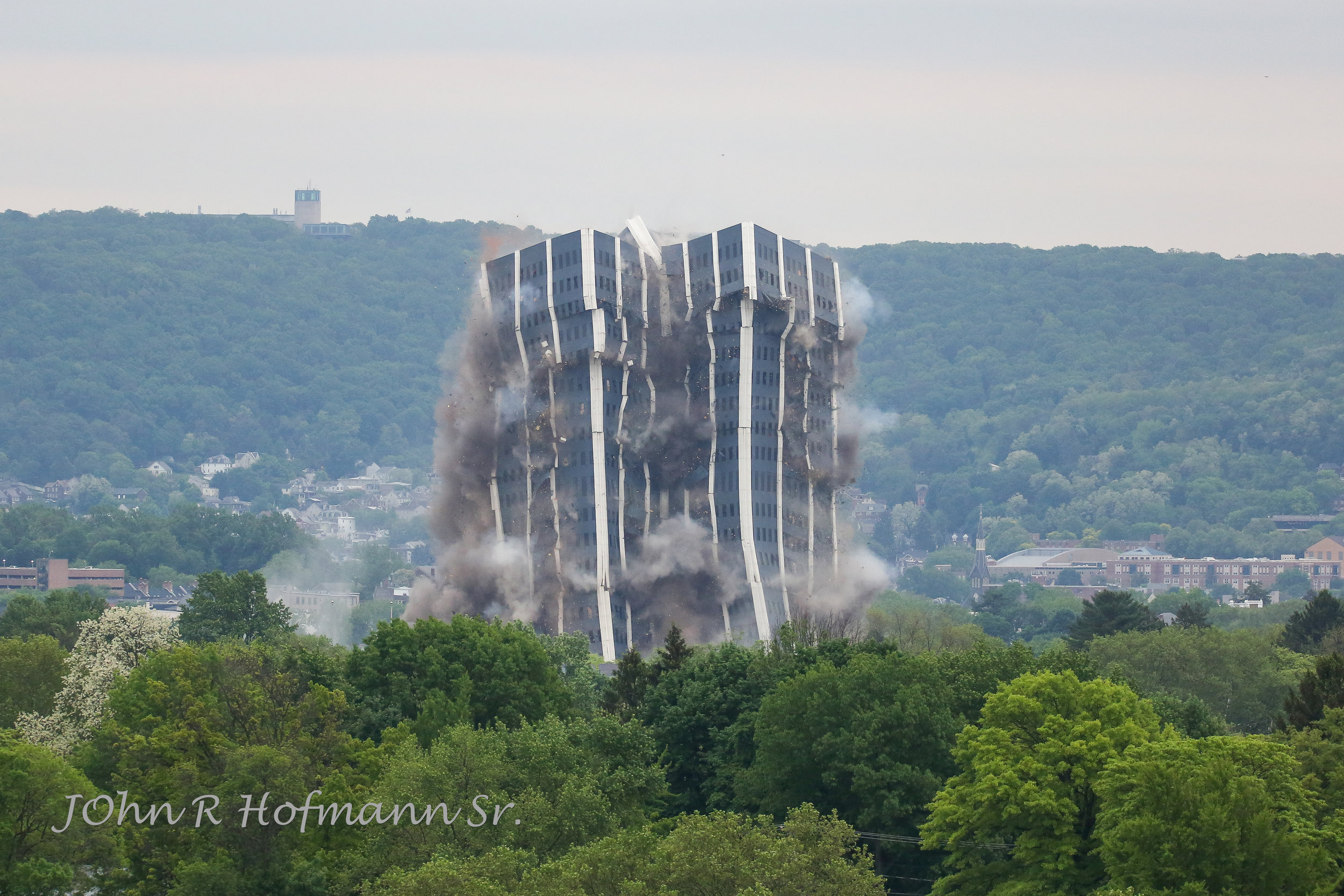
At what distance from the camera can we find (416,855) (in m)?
86.8

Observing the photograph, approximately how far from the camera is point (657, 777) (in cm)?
9719

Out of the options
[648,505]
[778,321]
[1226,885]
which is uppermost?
[778,321]

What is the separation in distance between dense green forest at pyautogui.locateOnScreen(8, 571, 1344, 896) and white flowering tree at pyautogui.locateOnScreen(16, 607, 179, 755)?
1.22 feet

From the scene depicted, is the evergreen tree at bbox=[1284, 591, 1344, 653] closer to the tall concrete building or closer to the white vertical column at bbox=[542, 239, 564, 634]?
the tall concrete building

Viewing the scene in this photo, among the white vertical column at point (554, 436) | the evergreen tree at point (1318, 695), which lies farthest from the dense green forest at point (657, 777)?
the white vertical column at point (554, 436)

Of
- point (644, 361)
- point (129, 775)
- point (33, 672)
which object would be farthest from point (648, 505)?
point (129, 775)

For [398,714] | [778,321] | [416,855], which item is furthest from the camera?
[778,321]

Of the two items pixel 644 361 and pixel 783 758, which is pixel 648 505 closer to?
pixel 644 361

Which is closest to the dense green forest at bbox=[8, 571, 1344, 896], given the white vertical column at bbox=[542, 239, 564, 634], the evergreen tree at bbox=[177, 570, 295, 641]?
the evergreen tree at bbox=[177, 570, 295, 641]

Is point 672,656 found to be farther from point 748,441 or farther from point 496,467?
point 496,467

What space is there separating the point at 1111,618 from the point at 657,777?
95.2 metres

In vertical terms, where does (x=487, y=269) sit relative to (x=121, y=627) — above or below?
above

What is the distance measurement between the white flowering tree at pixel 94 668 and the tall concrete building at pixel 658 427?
159 ft

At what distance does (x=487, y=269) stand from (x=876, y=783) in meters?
102
